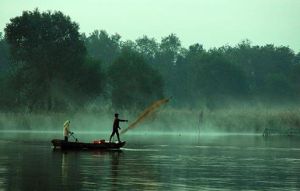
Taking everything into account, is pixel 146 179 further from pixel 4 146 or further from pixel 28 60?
pixel 28 60

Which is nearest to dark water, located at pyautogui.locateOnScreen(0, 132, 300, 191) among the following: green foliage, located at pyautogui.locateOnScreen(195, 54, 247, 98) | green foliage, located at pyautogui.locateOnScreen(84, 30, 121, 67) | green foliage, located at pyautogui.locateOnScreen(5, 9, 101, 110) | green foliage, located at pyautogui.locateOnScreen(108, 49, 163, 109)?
green foliage, located at pyautogui.locateOnScreen(5, 9, 101, 110)

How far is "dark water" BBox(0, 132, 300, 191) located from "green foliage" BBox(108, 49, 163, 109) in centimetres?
6564

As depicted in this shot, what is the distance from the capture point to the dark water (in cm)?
2556

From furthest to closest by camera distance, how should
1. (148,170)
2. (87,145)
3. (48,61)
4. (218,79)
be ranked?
(218,79) → (48,61) → (87,145) → (148,170)

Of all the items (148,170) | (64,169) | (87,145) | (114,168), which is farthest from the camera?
(87,145)

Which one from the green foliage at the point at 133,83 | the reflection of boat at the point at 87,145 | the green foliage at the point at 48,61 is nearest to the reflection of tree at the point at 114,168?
the reflection of boat at the point at 87,145

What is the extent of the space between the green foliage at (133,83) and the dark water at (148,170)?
6564 centimetres

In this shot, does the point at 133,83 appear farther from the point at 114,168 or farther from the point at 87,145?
the point at 114,168

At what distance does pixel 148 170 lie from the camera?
31.5 metres

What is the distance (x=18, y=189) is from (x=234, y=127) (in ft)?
A: 199

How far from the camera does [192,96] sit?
153 metres

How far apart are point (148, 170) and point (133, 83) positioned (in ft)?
270

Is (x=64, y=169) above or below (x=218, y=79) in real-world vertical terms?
below

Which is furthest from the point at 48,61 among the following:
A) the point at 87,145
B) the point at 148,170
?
the point at 148,170
